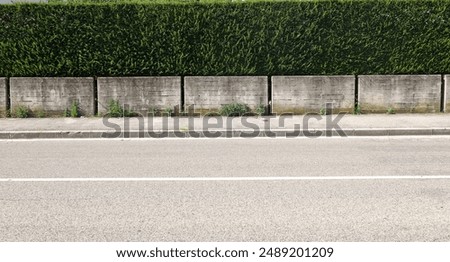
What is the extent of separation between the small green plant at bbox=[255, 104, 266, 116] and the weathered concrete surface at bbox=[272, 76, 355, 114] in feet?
0.88

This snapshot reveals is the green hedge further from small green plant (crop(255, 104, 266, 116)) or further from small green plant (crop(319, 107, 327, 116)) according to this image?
small green plant (crop(319, 107, 327, 116))

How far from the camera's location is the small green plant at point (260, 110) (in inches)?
574

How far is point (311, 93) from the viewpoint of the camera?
48.3 feet

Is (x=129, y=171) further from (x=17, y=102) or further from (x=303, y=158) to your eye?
(x=17, y=102)

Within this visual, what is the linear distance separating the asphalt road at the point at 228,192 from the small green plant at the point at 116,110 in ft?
11.6

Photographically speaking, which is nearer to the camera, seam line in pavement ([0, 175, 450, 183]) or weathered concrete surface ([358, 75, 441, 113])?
seam line in pavement ([0, 175, 450, 183])

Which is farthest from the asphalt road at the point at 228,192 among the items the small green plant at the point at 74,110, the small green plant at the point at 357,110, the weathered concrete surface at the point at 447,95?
the weathered concrete surface at the point at 447,95

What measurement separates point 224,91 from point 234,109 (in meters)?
0.56

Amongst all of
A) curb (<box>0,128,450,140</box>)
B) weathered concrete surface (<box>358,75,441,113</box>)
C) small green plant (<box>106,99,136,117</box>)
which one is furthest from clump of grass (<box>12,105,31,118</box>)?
weathered concrete surface (<box>358,75,441,113</box>)

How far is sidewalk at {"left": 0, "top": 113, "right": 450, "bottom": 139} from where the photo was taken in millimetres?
12266

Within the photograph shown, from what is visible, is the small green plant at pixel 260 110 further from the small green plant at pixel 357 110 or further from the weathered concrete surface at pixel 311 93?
the small green plant at pixel 357 110

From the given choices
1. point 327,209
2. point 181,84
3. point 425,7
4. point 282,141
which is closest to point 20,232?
point 327,209

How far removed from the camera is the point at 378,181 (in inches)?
305

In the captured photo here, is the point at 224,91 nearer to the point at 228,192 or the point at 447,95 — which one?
the point at 447,95
